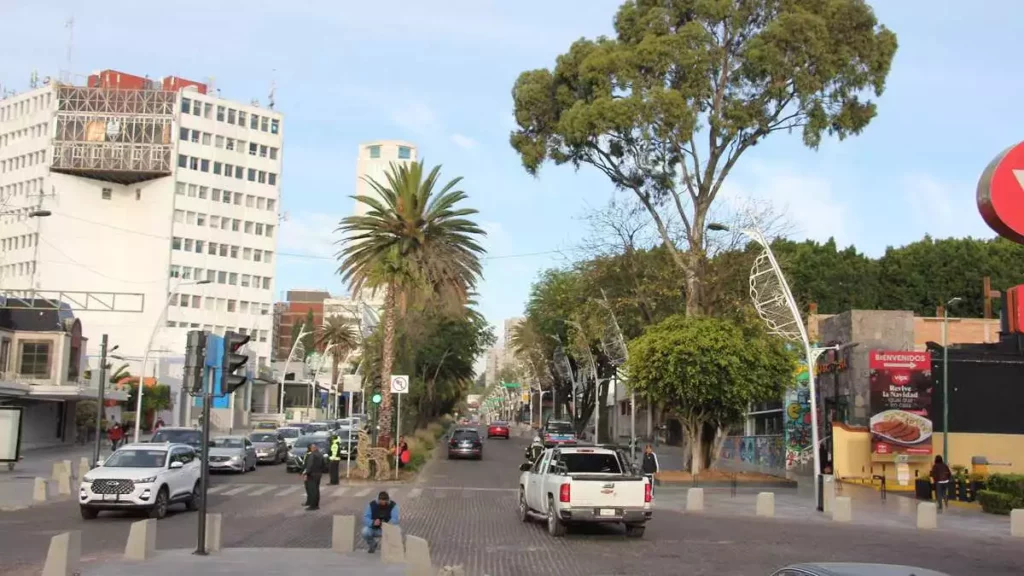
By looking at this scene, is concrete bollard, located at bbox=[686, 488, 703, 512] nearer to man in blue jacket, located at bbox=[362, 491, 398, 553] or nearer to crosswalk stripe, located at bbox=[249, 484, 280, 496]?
man in blue jacket, located at bbox=[362, 491, 398, 553]

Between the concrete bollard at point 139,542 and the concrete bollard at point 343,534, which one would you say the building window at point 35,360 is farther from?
the concrete bollard at point 139,542

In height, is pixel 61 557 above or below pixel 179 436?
above

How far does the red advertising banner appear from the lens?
36.7 meters

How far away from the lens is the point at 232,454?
3731cm

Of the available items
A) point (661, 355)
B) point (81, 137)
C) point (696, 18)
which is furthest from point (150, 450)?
point (81, 137)

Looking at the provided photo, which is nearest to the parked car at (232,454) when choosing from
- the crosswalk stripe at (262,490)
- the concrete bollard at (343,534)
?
the crosswalk stripe at (262,490)

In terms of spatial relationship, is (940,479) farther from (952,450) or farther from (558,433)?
(558,433)

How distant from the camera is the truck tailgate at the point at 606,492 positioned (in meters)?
18.9

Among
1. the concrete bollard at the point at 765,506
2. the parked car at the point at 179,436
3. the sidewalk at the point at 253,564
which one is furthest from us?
the parked car at the point at 179,436

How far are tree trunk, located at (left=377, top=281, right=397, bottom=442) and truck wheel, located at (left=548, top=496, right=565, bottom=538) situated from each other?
15.8 metres

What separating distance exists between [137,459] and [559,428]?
40.0 meters

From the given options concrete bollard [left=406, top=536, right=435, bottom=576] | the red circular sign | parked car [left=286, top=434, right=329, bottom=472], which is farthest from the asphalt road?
parked car [left=286, top=434, right=329, bottom=472]

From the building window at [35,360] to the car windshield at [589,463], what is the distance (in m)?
42.4

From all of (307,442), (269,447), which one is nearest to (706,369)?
(307,442)
